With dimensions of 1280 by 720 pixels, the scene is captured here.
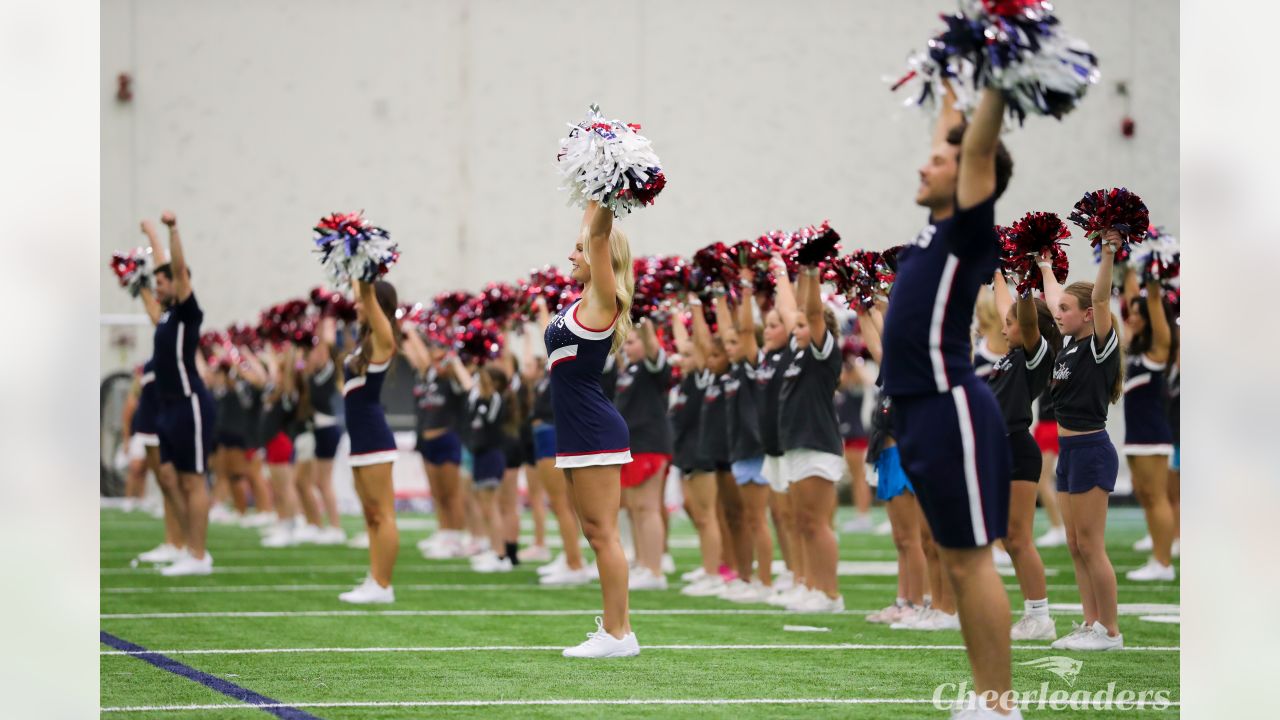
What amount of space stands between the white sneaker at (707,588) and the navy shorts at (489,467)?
9.67ft

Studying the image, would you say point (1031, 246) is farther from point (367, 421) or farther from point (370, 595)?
point (370, 595)

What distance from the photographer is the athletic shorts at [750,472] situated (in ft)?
30.3

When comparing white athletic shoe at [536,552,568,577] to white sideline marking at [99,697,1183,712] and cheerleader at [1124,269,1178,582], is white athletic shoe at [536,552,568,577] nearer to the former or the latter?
cheerleader at [1124,269,1178,582]

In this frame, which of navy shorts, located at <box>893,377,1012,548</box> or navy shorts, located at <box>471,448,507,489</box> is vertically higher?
navy shorts, located at <box>893,377,1012,548</box>

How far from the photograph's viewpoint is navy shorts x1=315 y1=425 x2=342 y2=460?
563 inches

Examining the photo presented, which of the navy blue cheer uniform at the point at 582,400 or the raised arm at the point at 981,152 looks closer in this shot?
the raised arm at the point at 981,152

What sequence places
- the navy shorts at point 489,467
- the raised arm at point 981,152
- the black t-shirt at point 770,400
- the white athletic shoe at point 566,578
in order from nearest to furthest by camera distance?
1. the raised arm at point 981,152
2. the black t-shirt at point 770,400
3. the white athletic shoe at point 566,578
4. the navy shorts at point 489,467

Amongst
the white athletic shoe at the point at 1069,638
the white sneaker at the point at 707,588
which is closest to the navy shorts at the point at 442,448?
the white sneaker at the point at 707,588

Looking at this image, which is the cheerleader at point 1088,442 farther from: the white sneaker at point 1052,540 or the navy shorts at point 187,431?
the white sneaker at point 1052,540

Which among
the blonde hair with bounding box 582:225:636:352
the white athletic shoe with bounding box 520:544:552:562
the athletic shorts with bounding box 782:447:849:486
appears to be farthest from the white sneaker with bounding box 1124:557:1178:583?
the blonde hair with bounding box 582:225:636:352

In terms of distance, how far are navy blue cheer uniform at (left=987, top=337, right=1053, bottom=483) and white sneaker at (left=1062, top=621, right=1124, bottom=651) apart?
0.74 meters
